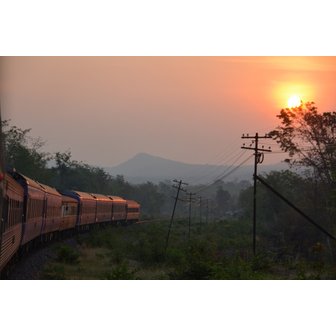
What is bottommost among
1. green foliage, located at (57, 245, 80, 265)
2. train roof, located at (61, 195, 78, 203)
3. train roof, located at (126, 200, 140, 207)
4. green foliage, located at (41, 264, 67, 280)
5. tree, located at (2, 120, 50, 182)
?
green foliage, located at (41, 264, 67, 280)

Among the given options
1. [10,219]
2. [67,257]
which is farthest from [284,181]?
[10,219]

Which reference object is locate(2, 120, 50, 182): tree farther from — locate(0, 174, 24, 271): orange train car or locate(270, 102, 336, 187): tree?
locate(0, 174, 24, 271): orange train car

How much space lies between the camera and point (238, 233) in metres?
38.7

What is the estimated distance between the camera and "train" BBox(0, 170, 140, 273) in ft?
55.5

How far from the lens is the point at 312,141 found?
1203 inches

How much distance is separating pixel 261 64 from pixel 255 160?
744 centimetres

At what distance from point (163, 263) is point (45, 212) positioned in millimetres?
4477

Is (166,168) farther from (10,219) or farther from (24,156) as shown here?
(24,156)

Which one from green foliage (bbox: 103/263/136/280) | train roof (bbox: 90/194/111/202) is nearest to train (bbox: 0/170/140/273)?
train roof (bbox: 90/194/111/202)

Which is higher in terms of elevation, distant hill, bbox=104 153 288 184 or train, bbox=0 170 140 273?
distant hill, bbox=104 153 288 184

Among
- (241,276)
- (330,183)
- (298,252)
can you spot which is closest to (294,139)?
(330,183)

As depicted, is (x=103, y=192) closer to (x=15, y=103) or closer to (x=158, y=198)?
(x=158, y=198)

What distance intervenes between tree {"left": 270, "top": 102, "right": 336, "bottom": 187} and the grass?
5049mm

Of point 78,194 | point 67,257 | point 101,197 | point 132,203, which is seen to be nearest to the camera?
point 67,257
